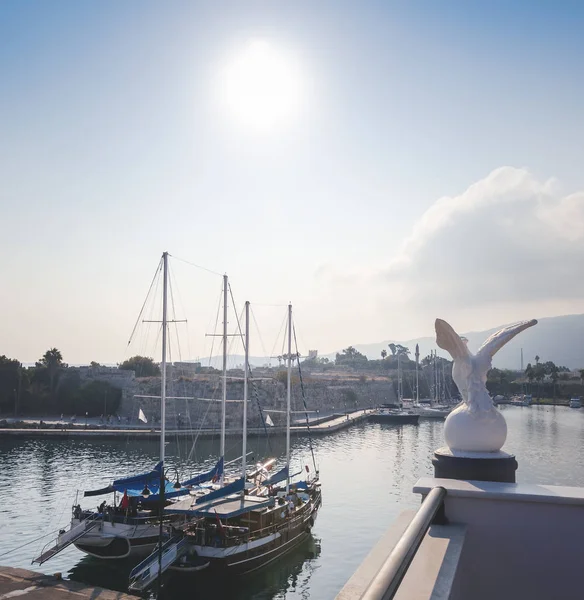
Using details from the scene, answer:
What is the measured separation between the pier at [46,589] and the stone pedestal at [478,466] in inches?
397

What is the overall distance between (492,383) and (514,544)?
87.0m

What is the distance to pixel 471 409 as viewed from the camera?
186 inches

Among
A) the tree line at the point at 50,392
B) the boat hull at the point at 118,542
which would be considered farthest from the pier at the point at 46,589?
the tree line at the point at 50,392

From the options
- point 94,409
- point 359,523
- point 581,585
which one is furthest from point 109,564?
point 94,409

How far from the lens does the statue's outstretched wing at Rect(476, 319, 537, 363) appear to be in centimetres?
541

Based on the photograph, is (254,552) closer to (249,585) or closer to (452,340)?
(249,585)

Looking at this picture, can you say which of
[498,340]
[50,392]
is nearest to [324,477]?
[498,340]

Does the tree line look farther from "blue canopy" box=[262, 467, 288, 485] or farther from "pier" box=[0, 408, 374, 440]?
"blue canopy" box=[262, 467, 288, 485]

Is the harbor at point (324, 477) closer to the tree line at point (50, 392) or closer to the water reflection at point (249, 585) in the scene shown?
the water reflection at point (249, 585)

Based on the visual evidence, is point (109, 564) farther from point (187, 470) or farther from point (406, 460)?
point (406, 460)

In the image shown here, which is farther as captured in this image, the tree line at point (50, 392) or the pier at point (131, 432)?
the tree line at point (50, 392)

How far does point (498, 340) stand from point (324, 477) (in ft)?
72.1

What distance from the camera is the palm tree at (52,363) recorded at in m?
49.8

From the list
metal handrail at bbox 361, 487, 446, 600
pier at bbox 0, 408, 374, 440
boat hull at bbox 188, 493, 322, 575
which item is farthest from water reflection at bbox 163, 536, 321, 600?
pier at bbox 0, 408, 374, 440
